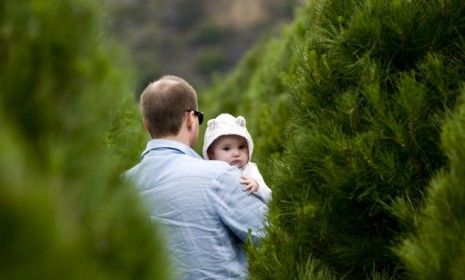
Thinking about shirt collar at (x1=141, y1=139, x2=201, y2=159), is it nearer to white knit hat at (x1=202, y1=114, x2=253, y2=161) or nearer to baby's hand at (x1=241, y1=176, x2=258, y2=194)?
baby's hand at (x1=241, y1=176, x2=258, y2=194)

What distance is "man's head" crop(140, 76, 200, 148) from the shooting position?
4797mm

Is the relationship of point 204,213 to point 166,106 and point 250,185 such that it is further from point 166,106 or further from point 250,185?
point 166,106

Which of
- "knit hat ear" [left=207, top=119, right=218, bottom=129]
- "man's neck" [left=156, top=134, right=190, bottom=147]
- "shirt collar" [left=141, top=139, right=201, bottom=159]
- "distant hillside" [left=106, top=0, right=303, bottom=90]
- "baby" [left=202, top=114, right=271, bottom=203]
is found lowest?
"shirt collar" [left=141, top=139, right=201, bottom=159]

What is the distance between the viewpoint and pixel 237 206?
176 inches

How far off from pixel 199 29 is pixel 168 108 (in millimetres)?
111076

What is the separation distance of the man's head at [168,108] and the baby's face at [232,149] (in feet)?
2.74

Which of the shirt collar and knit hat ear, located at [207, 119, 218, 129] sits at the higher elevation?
knit hat ear, located at [207, 119, 218, 129]

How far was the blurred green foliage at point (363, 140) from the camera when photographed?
368 centimetres

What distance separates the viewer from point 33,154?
2195 mm

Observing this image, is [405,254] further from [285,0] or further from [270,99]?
[285,0]

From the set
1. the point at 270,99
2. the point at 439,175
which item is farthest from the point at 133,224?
the point at 270,99

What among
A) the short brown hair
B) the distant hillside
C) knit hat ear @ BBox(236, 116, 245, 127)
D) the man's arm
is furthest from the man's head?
the distant hillside

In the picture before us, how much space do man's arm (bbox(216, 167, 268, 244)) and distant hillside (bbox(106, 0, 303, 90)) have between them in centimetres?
9896

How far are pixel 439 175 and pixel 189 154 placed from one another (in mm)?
1839
